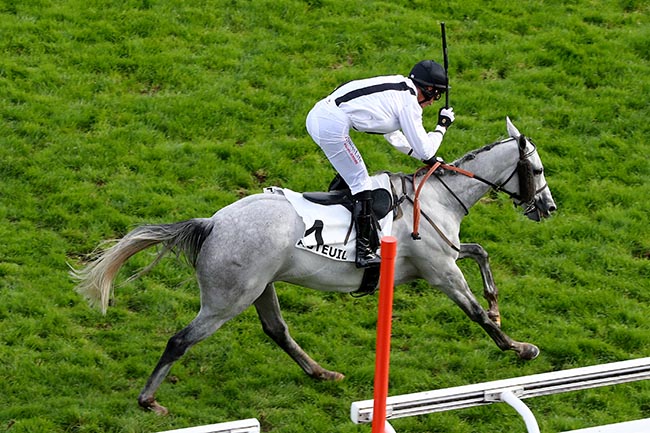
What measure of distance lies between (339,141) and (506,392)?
2.47 meters

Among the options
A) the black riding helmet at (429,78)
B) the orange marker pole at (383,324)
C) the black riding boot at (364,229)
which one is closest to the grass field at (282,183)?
the black riding boot at (364,229)

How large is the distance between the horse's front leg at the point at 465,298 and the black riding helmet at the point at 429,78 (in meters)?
1.32

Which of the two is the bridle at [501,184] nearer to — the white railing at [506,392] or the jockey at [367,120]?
the jockey at [367,120]

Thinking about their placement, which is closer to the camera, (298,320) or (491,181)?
(491,181)

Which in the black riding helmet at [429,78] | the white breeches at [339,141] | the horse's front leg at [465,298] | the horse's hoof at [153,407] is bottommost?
the horse's hoof at [153,407]

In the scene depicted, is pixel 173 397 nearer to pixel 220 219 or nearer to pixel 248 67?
pixel 220 219

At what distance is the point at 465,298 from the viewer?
7918 mm

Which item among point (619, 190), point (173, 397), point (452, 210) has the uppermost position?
point (452, 210)

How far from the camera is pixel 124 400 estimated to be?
7672 millimetres

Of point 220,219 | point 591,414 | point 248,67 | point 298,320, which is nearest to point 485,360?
point 591,414

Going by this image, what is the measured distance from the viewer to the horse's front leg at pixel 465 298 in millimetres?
7863

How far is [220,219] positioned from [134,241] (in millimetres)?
655

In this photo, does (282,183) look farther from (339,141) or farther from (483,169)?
(339,141)

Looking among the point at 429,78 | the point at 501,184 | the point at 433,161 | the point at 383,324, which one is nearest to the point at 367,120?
the point at 429,78
